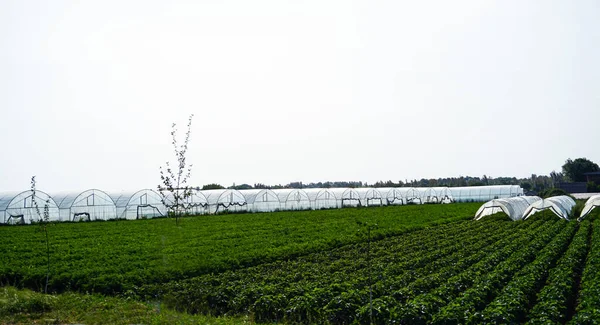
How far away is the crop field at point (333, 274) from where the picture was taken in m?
11.9

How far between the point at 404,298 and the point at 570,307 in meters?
4.20

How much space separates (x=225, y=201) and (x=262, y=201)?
430 cm

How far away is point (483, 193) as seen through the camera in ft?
272

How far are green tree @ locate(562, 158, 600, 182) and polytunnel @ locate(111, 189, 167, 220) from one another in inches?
3962

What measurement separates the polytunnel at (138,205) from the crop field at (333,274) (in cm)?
1807

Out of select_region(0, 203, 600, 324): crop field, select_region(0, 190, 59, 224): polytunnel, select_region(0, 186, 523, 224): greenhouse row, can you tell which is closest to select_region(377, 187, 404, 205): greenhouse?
select_region(0, 186, 523, 224): greenhouse row

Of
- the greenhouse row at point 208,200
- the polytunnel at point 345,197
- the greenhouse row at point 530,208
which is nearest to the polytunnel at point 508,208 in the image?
the greenhouse row at point 530,208

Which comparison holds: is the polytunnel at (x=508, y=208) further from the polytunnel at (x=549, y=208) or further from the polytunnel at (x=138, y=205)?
the polytunnel at (x=138, y=205)

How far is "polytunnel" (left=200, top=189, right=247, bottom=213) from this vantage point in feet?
180

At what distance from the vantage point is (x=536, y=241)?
23.0 meters

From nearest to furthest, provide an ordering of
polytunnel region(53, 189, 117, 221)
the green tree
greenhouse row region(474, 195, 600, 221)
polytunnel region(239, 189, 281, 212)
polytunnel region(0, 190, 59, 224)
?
greenhouse row region(474, 195, 600, 221) → polytunnel region(0, 190, 59, 224) → polytunnel region(53, 189, 117, 221) → polytunnel region(239, 189, 281, 212) → the green tree

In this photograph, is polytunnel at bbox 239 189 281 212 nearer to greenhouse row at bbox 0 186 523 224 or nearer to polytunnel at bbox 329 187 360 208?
greenhouse row at bbox 0 186 523 224

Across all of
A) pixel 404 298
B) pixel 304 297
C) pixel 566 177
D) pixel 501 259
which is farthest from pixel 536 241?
pixel 566 177

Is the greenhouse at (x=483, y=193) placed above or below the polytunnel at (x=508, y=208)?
above
